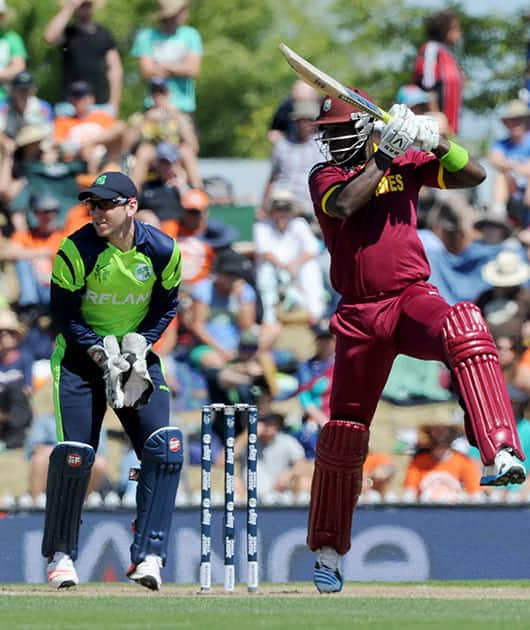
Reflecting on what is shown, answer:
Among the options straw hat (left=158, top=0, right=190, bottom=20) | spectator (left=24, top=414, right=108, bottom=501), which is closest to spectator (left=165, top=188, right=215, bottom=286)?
Answer: straw hat (left=158, top=0, right=190, bottom=20)

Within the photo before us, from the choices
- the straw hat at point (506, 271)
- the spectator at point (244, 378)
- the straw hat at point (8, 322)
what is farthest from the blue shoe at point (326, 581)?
the straw hat at point (506, 271)

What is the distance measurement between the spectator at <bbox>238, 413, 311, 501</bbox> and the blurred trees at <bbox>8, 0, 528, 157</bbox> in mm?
15292

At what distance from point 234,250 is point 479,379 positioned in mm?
6470

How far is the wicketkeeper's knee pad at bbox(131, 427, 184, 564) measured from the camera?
870 cm

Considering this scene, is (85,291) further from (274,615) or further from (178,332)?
(178,332)

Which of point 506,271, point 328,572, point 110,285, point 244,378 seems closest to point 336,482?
point 328,572

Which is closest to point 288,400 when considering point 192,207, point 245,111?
point 192,207

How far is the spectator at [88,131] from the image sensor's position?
14.7 m

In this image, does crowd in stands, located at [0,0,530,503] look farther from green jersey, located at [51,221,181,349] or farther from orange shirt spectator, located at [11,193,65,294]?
green jersey, located at [51,221,181,349]

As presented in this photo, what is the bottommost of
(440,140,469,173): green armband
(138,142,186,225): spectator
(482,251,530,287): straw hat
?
(440,140,469,173): green armband

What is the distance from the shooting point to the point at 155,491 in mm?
8734

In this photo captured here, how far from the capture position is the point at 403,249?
329 inches

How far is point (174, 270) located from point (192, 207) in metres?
5.22

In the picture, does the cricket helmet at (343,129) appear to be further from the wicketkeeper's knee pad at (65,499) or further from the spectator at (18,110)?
the spectator at (18,110)
